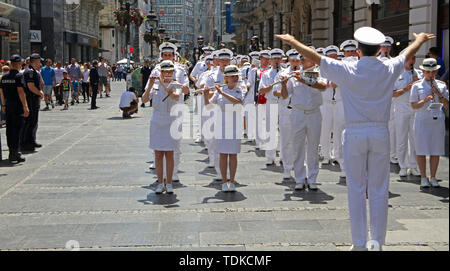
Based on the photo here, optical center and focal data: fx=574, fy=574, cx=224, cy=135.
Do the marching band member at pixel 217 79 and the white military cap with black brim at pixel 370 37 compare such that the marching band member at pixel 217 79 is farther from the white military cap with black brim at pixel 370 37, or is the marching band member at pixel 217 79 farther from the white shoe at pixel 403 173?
the white military cap with black brim at pixel 370 37

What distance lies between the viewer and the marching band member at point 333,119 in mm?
10171

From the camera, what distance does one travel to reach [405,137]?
1002 cm

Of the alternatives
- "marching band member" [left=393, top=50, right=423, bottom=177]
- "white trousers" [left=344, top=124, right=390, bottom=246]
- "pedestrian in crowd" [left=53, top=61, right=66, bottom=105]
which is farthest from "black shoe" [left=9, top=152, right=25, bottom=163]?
"pedestrian in crowd" [left=53, top=61, right=66, bottom=105]

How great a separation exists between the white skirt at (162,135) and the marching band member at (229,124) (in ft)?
2.37

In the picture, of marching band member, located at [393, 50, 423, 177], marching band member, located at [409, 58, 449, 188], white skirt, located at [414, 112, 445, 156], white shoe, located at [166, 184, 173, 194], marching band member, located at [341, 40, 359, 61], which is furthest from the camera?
marching band member, located at [393, 50, 423, 177]

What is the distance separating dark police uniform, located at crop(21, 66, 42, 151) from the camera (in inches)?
508

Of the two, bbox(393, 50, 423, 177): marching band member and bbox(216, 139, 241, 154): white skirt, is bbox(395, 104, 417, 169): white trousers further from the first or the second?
bbox(216, 139, 241, 154): white skirt

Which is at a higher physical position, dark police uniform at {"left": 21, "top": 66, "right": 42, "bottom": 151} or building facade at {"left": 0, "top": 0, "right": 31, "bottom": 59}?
building facade at {"left": 0, "top": 0, "right": 31, "bottom": 59}

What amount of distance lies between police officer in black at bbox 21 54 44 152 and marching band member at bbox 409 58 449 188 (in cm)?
832

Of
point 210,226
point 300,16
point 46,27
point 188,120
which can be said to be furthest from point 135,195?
point 46,27

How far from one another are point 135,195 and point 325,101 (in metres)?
4.40

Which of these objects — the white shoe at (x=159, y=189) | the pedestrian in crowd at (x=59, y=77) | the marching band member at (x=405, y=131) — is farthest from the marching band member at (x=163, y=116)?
the pedestrian in crowd at (x=59, y=77)

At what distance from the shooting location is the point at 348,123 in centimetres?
525

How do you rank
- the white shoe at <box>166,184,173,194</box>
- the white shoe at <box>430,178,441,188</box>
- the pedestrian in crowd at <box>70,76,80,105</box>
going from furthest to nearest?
1. the pedestrian in crowd at <box>70,76,80,105</box>
2. the white shoe at <box>166,184,173,194</box>
3. the white shoe at <box>430,178,441,188</box>
